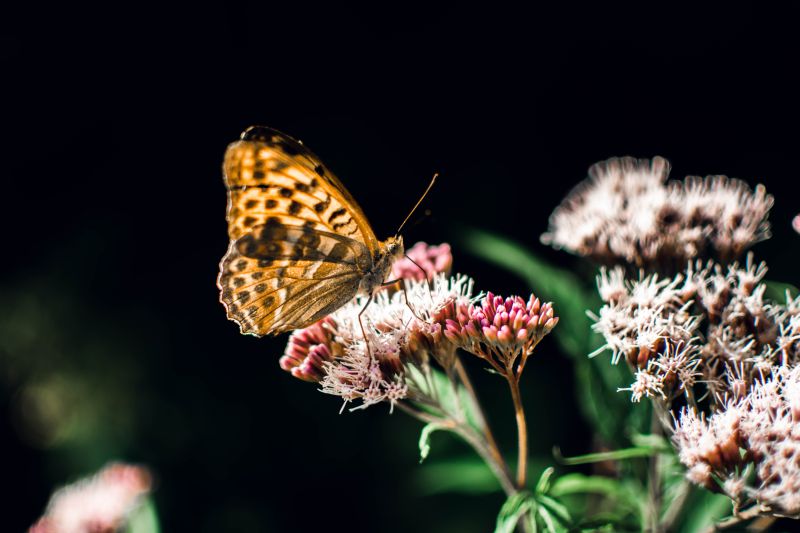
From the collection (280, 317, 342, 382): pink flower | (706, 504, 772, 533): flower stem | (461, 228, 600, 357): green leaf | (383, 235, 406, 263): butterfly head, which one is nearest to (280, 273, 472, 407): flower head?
(280, 317, 342, 382): pink flower

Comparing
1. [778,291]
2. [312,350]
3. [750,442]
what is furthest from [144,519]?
[778,291]

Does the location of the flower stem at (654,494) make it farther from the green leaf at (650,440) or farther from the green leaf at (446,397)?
the green leaf at (446,397)

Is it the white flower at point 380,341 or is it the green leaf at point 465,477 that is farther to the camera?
the green leaf at point 465,477

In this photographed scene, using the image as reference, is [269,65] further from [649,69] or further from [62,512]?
[62,512]

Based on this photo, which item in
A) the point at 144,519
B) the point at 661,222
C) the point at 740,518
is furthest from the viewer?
the point at 144,519

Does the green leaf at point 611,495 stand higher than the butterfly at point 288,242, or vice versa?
the butterfly at point 288,242

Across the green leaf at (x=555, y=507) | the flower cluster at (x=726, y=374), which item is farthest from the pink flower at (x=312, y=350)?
the flower cluster at (x=726, y=374)

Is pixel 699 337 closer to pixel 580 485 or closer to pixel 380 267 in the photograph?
pixel 580 485
